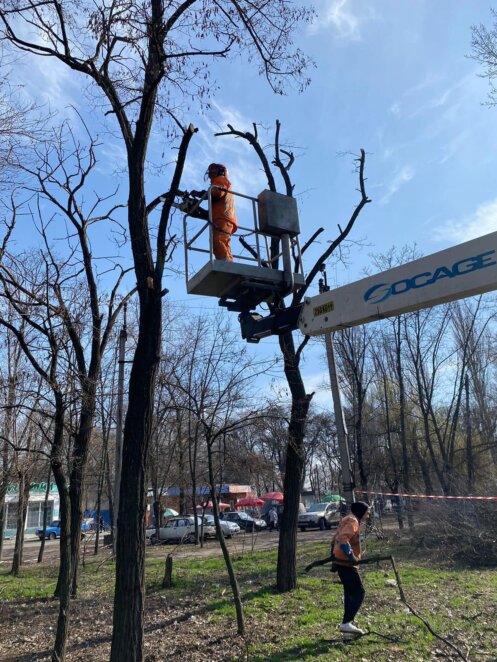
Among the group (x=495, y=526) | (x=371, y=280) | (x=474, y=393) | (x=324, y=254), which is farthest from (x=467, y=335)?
(x=371, y=280)

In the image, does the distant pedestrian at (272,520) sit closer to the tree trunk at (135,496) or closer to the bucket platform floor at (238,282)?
the tree trunk at (135,496)

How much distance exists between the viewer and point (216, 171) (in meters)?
6.50

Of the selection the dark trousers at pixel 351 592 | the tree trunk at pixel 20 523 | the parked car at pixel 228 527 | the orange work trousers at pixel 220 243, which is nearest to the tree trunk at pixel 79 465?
the orange work trousers at pixel 220 243

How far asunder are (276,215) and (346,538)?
14.1 feet

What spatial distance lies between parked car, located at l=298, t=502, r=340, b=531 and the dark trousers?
89.3ft

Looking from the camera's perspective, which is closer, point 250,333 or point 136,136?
point 250,333

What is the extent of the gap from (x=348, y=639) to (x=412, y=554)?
376 inches

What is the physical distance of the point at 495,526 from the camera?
1422 centimetres

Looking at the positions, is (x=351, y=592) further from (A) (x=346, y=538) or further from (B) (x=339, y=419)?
(B) (x=339, y=419)

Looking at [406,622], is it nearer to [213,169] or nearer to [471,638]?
[471,638]

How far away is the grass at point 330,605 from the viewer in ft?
20.8

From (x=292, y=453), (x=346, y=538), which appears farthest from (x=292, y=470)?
(x=346, y=538)

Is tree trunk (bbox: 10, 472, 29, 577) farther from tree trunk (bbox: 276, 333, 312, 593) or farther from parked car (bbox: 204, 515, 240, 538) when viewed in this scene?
parked car (bbox: 204, 515, 240, 538)

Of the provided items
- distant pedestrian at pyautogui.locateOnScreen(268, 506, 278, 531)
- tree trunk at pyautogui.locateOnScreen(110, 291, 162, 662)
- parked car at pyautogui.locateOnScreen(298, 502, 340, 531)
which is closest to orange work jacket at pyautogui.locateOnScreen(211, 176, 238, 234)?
tree trunk at pyautogui.locateOnScreen(110, 291, 162, 662)
